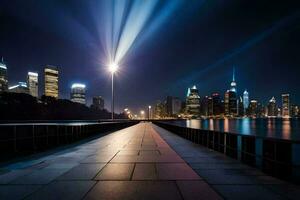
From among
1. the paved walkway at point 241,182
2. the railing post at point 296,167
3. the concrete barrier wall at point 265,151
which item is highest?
the concrete barrier wall at point 265,151

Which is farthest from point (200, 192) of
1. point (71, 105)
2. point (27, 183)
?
point (71, 105)

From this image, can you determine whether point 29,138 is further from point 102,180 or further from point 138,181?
point 138,181

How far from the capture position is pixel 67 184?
963 cm

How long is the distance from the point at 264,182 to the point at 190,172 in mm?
2604

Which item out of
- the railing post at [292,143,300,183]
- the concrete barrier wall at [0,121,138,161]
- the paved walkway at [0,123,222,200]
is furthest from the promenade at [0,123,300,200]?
the concrete barrier wall at [0,121,138,161]

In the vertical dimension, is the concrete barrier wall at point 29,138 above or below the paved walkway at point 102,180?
above

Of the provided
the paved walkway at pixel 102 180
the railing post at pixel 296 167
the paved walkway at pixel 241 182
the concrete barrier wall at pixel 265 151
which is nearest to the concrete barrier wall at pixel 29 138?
the paved walkway at pixel 102 180

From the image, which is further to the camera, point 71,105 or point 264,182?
→ point 71,105

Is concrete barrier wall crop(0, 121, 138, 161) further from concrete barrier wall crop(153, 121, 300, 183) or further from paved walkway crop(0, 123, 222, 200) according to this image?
concrete barrier wall crop(153, 121, 300, 183)

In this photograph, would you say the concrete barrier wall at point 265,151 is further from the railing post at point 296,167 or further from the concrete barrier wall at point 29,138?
the concrete barrier wall at point 29,138

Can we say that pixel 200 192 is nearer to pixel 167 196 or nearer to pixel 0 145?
pixel 167 196

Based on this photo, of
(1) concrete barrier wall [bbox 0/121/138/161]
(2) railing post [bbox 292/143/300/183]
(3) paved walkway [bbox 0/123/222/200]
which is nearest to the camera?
(3) paved walkway [bbox 0/123/222/200]

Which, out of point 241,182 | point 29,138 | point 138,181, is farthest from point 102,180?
point 29,138

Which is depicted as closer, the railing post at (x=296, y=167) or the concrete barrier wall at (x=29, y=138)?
the railing post at (x=296, y=167)
